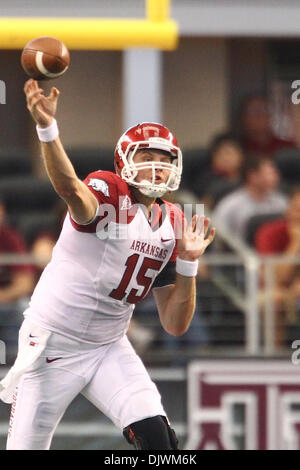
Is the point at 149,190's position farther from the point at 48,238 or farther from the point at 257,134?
the point at 257,134

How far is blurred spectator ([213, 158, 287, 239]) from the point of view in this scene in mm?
Answer: 8484

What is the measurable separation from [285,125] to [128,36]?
3.74 metres

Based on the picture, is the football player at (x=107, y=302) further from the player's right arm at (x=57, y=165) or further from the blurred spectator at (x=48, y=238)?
the blurred spectator at (x=48, y=238)

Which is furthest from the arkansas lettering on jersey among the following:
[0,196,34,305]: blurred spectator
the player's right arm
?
[0,196,34,305]: blurred spectator

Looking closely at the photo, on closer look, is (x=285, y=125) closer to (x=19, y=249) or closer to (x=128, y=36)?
(x=128, y=36)

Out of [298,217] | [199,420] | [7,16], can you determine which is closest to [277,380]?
[199,420]

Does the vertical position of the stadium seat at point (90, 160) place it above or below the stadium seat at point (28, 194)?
above

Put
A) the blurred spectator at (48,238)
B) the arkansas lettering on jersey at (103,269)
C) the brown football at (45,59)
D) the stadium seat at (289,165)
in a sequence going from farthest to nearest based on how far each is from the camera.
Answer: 1. the stadium seat at (289,165)
2. the blurred spectator at (48,238)
3. the arkansas lettering on jersey at (103,269)
4. the brown football at (45,59)

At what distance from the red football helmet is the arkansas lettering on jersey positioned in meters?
0.07

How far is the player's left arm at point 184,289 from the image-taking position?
4.87 meters

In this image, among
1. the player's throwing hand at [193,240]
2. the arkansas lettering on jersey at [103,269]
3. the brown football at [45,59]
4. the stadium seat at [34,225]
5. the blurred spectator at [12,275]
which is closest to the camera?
the brown football at [45,59]

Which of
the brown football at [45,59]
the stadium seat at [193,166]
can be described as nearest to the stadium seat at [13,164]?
the stadium seat at [193,166]

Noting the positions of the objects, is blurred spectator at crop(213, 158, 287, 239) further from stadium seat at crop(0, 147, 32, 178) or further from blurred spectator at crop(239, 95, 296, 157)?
stadium seat at crop(0, 147, 32, 178)

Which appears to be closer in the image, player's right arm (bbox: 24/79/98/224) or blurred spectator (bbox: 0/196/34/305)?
player's right arm (bbox: 24/79/98/224)
